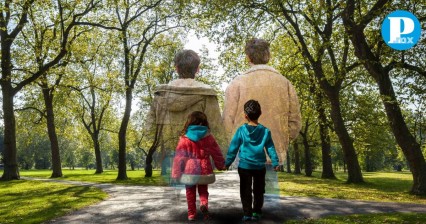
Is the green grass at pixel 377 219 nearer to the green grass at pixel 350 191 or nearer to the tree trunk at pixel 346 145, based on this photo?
the green grass at pixel 350 191

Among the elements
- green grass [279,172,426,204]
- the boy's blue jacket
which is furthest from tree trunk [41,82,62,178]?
the boy's blue jacket

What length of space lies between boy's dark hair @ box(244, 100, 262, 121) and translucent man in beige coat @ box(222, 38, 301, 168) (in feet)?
1.41

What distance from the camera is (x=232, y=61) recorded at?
934 inches

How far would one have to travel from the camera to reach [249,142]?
5473 mm

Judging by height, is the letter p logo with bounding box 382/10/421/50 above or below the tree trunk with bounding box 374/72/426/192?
above

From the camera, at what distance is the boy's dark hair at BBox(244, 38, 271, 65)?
6.02 metres

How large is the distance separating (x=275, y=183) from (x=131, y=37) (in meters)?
27.3

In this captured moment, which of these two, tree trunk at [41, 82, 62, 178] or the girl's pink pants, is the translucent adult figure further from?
tree trunk at [41, 82, 62, 178]

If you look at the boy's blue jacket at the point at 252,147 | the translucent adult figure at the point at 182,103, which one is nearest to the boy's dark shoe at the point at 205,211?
the boy's blue jacket at the point at 252,147

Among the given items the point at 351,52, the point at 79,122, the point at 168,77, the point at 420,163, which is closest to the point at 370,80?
the point at 351,52

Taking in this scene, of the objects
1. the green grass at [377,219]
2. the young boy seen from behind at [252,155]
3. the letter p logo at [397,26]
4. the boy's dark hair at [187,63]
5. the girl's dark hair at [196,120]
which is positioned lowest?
the green grass at [377,219]

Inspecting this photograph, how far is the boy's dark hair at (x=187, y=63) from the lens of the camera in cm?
608

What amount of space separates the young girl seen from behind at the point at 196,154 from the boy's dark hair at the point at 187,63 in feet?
2.54

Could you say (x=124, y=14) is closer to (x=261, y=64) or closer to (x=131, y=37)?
(x=131, y=37)
